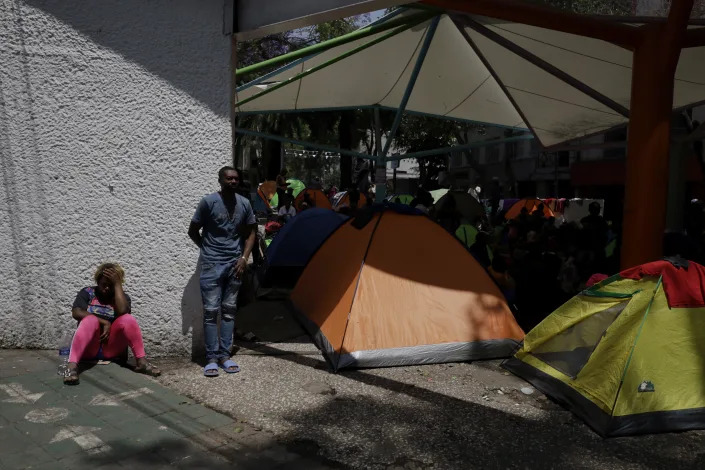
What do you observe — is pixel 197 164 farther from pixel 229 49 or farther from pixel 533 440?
pixel 533 440

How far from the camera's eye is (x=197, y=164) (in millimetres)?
5012

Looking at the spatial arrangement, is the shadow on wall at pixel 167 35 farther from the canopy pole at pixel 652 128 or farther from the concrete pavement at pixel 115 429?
the canopy pole at pixel 652 128

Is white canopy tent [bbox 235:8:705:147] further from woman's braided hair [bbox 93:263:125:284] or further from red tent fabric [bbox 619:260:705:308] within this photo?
woman's braided hair [bbox 93:263:125:284]

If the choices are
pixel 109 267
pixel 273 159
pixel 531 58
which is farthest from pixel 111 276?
pixel 273 159

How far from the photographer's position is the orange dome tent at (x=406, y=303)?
5.15 metres

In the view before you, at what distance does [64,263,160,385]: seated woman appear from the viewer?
4484 mm

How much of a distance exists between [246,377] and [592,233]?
5034 mm

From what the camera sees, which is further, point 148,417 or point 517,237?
point 517,237

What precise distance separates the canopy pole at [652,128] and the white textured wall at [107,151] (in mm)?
3781

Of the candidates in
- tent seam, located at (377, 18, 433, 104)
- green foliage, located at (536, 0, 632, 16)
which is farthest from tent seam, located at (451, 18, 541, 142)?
green foliage, located at (536, 0, 632, 16)

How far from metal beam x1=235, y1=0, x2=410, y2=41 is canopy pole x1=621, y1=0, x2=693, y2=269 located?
250cm

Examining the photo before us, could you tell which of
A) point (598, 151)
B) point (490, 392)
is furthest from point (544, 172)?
point (490, 392)

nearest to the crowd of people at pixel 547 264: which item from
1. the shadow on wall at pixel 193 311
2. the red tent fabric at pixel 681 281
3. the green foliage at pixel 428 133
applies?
the red tent fabric at pixel 681 281

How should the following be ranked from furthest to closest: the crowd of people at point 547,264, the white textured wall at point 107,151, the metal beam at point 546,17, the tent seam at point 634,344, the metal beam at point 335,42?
the metal beam at point 335,42
the crowd of people at point 547,264
the metal beam at point 546,17
the white textured wall at point 107,151
the tent seam at point 634,344
